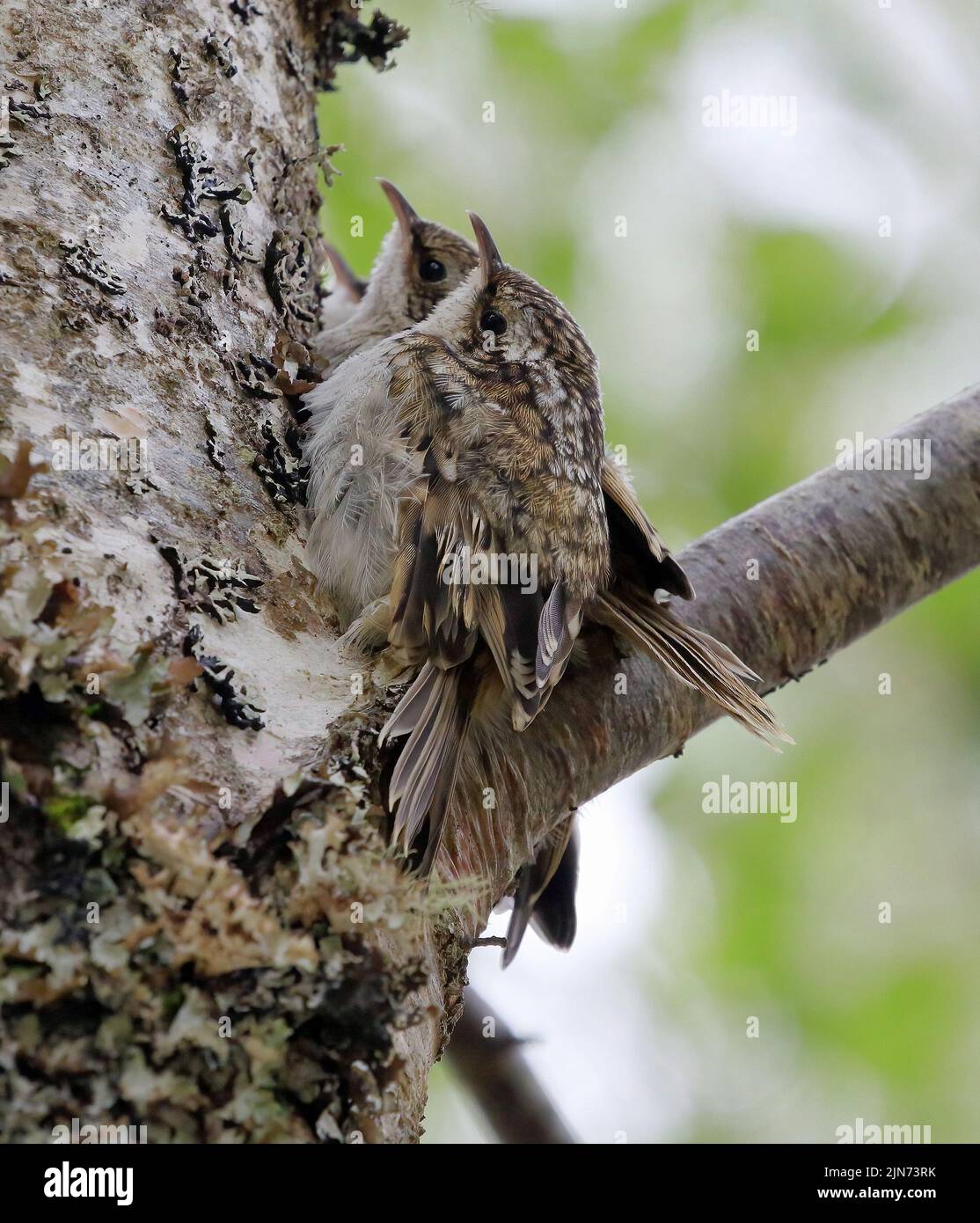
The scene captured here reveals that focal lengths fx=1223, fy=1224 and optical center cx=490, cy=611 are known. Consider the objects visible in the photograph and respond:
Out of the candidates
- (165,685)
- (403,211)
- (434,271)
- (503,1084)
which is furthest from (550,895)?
(403,211)

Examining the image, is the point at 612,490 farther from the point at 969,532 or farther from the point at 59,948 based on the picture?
the point at 59,948

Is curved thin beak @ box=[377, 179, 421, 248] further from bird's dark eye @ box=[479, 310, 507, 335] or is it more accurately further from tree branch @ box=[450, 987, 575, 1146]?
tree branch @ box=[450, 987, 575, 1146]

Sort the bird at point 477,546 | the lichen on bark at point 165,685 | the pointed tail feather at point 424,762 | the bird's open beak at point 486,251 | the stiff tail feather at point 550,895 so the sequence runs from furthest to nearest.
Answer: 1. the bird's open beak at point 486,251
2. the stiff tail feather at point 550,895
3. the bird at point 477,546
4. the pointed tail feather at point 424,762
5. the lichen on bark at point 165,685

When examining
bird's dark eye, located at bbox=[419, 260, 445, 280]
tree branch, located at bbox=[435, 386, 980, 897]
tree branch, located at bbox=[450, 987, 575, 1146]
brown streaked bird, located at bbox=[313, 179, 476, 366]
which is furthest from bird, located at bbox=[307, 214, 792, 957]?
bird's dark eye, located at bbox=[419, 260, 445, 280]

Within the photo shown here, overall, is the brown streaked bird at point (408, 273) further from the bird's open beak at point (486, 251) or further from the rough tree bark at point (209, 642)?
the rough tree bark at point (209, 642)

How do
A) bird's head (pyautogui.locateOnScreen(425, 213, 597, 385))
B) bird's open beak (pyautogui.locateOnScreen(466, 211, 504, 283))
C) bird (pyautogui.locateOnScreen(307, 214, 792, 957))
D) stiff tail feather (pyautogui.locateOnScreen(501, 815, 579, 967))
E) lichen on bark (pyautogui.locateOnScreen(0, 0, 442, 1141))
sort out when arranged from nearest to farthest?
lichen on bark (pyautogui.locateOnScreen(0, 0, 442, 1141))
bird (pyautogui.locateOnScreen(307, 214, 792, 957))
stiff tail feather (pyautogui.locateOnScreen(501, 815, 579, 967))
bird's head (pyautogui.locateOnScreen(425, 213, 597, 385))
bird's open beak (pyautogui.locateOnScreen(466, 211, 504, 283))

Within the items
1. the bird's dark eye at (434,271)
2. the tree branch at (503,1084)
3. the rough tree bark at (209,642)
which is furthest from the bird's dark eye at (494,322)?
the tree branch at (503,1084)

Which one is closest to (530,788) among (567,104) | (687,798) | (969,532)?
(969,532)
